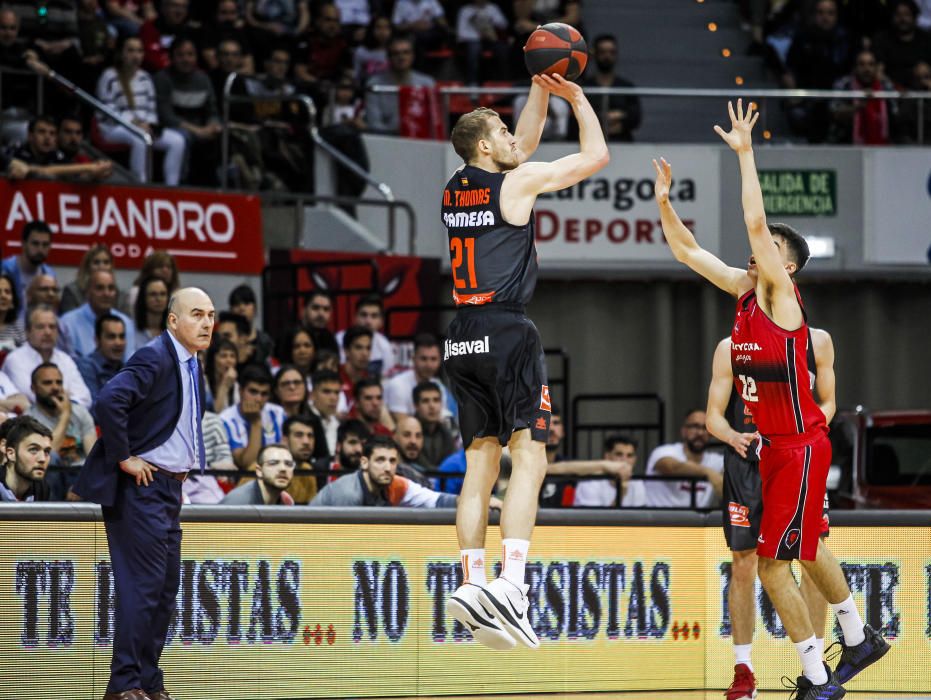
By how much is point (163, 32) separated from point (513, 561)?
1148 centimetres

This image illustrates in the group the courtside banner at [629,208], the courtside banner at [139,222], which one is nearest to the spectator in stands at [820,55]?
the courtside banner at [629,208]

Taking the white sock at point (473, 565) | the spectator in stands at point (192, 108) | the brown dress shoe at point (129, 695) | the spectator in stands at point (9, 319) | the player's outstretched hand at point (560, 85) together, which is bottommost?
the brown dress shoe at point (129, 695)

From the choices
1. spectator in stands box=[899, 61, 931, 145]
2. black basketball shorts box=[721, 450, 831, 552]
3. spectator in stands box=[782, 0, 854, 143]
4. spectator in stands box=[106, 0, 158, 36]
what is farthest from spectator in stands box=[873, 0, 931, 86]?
black basketball shorts box=[721, 450, 831, 552]

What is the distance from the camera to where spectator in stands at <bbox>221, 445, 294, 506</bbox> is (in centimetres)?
1061

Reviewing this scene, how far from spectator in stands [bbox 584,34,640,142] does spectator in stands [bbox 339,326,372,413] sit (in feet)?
16.6

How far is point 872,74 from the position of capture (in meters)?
20.2

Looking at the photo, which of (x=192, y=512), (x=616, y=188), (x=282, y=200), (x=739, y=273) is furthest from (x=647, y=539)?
(x=616, y=188)

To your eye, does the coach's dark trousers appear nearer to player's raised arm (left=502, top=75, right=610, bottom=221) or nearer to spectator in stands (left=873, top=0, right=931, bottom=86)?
player's raised arm (left=502, top=75, right=610, bottom=221)

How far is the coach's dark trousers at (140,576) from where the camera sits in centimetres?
852

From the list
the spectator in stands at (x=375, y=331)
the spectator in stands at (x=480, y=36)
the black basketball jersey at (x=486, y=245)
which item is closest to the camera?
the black basketball jersey at (x=486, y=245)

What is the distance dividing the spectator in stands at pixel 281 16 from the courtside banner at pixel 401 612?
1000cm

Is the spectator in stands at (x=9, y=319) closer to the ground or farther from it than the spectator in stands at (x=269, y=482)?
farther from it

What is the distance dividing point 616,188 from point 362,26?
3.63 meters

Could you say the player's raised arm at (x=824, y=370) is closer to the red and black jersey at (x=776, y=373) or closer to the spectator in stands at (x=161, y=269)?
the red and black jersey at (x=776, y=373)
